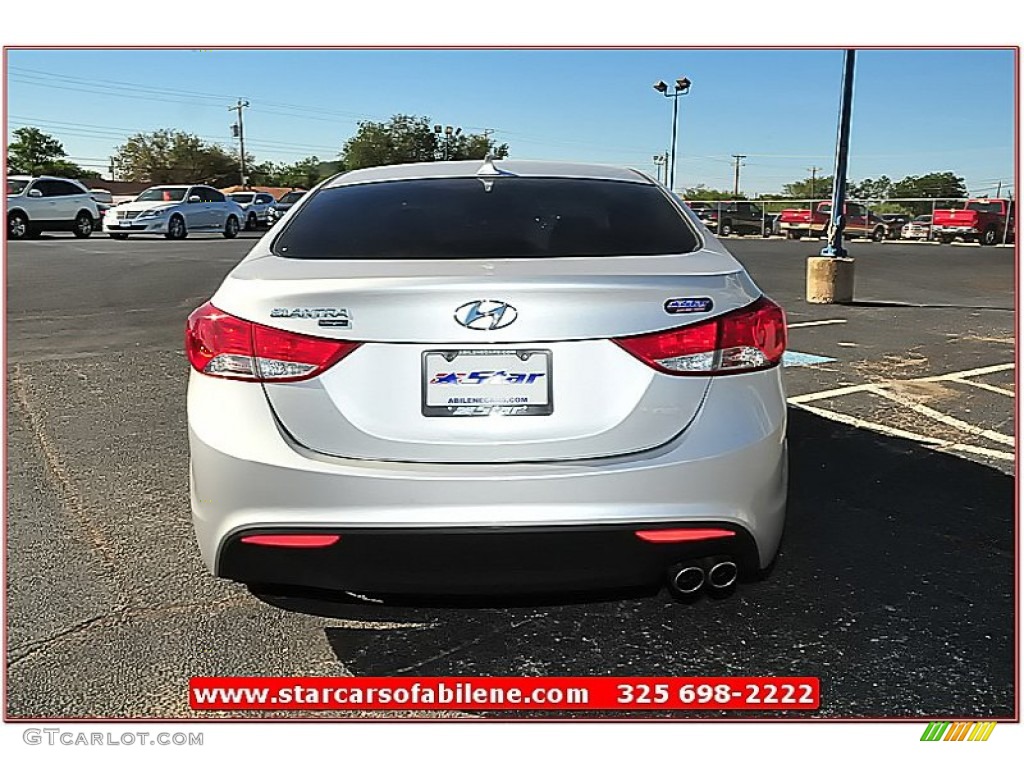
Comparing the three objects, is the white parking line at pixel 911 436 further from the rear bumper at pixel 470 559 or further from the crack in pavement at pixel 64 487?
the crack in pavement at pixel 64 487

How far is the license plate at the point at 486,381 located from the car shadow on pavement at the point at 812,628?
0.64 meters

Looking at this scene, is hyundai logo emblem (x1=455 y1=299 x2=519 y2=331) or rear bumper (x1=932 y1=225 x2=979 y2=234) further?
rear bumper (x1=932 y1=225 x2=979 y2=234)

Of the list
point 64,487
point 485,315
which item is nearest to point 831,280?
point 64,487

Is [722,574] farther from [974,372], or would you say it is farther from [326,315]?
[974,372]

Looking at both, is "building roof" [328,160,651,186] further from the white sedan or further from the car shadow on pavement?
the white sedan

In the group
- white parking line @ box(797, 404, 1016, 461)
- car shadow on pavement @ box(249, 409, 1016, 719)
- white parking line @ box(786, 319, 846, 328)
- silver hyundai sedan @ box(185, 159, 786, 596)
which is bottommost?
car shadow on pavement @ box(249, 409, 1016, 719)

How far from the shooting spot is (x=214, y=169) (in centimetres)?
3456

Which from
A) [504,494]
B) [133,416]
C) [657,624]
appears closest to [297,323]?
[504,494]

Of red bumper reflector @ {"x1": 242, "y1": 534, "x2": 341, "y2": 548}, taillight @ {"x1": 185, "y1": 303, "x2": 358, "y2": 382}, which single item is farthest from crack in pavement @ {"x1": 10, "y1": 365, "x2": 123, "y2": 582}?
taillight @ {"x1": 185, "y1": 303, "x2": 358, "y2": 382}

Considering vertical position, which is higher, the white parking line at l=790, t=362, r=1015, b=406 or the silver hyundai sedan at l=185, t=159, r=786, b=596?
the silver hyundai sedan at l=185, t=159, r=786, b=596

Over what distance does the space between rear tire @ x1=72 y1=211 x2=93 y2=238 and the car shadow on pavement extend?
85.0ft

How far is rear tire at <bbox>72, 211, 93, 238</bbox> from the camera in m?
26.8

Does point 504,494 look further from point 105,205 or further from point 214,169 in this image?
point 214,169

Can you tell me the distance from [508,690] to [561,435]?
0.90 meters
